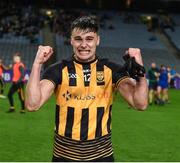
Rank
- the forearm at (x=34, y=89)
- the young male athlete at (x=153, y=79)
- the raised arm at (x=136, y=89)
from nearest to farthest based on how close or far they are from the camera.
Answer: the forearm at (x=34, y=89)
the raised arm at (x=136, y=89)
the young male athlete at (x=153, y=79)

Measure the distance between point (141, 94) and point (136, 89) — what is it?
0.06 meters

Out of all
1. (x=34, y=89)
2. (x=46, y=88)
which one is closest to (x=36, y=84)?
(x=34, y=89)

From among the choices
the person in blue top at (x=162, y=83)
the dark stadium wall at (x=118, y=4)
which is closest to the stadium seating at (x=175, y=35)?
the dark stadium wall at (x=118, y=4)

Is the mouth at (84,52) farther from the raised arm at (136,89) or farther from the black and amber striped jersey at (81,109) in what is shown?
the raised arm at (136,89)

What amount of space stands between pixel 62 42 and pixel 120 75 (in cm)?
3421

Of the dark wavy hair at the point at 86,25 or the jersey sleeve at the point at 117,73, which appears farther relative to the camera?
the jersey sleeve at the point at 117,73

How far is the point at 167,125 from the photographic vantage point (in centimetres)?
1386

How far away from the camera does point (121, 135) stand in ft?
38.6

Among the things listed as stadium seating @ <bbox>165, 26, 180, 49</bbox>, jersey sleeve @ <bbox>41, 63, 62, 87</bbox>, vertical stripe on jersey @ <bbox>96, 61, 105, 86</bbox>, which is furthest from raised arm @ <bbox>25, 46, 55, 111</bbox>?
stadium seating @ <bbox>165, 26, 180, 49</bbox>

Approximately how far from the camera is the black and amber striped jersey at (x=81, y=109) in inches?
153

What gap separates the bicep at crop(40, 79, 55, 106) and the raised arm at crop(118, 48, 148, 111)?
1.91 feet

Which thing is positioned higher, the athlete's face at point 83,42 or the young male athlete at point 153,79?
the athlete's face at point 83,42

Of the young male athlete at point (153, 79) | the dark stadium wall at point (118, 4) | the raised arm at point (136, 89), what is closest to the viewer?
the raised arm at point (136, 89)

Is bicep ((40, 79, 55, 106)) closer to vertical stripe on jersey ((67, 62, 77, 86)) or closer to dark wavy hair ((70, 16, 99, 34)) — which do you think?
vertical stripe on jersey ((67, 62, 77, 86))
